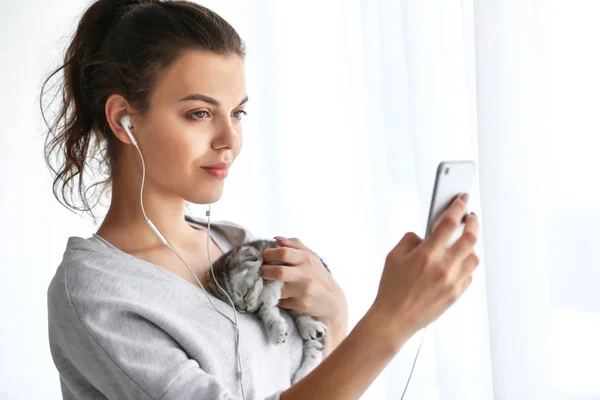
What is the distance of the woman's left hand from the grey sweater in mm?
80

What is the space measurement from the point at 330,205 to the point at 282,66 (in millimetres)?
466

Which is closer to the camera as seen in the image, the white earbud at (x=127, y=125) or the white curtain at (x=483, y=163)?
the white earbud at (x=127, y=125)

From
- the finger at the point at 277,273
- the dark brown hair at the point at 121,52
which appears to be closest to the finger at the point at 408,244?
the finger at the point at 277,273

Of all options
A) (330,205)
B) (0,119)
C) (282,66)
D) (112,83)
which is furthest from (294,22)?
(112,83)

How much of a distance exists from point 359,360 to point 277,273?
269 millimetres

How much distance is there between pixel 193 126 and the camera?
0.97 meters

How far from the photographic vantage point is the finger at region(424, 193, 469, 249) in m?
0.76

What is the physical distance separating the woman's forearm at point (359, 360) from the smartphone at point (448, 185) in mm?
135

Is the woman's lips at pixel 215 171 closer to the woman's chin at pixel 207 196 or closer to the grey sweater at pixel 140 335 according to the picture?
the woman's chin at pixel 207 196

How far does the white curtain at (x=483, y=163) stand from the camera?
1188mm

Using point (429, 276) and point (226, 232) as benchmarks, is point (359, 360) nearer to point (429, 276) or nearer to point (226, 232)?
point (429, 276)

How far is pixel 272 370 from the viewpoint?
103 centimetres

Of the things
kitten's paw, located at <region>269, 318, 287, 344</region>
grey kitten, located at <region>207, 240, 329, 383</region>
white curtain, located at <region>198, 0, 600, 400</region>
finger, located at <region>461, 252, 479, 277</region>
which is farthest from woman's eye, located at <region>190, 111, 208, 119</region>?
white curtain, located at <region>198, 0, 600, 400</region>

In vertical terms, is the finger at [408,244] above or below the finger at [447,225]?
below
